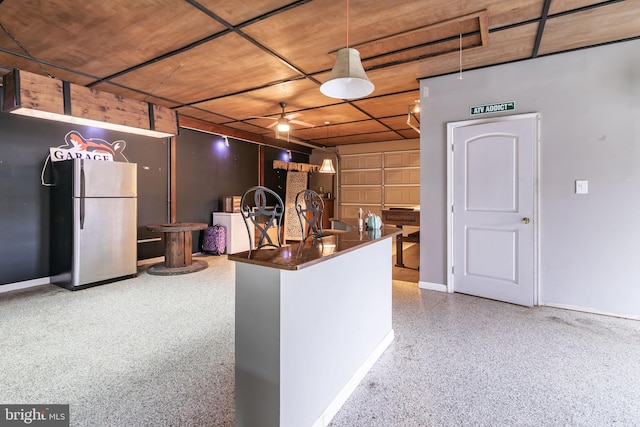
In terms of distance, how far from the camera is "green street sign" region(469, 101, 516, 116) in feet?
11.4

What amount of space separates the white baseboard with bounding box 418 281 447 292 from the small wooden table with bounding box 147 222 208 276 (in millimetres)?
3387

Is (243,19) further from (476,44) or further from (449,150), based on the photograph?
(449,150)

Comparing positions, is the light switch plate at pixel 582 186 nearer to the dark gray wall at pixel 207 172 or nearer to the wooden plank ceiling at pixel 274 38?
the wooden plank ceiling at pixel 274 38

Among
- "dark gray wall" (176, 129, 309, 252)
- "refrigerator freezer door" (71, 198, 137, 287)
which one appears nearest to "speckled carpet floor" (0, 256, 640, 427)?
"refrigerator freezer door" (71, 198, 137, 287)

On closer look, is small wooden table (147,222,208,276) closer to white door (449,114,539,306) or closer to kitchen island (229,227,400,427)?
kitchen island (229,227,400,427)

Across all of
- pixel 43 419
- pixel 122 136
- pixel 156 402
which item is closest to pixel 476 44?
pixel 156 402

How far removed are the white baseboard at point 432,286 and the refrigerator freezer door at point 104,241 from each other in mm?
4063

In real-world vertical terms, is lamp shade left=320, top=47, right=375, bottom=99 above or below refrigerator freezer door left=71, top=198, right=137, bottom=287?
above

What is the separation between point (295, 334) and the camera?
1427mm

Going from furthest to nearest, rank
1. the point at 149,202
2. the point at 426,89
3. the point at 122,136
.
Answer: the point at 149,202 < the point at 122,136 < the point at 426,89

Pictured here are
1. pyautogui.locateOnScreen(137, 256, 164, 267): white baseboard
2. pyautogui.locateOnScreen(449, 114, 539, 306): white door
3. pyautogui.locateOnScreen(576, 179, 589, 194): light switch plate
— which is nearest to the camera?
pyautogui.locateOnScreen(576, 179, 589, 194): light switch plate

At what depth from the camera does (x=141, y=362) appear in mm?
2223

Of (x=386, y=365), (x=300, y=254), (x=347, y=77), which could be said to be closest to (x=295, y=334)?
(x=300, y=254)

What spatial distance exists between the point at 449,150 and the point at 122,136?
16.4 ft
